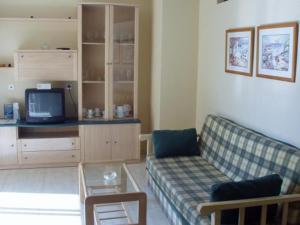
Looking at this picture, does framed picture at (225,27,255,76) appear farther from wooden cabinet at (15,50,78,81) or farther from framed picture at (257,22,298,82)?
wooden cabinet at (15,50,78,81)

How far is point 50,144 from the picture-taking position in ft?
15.7

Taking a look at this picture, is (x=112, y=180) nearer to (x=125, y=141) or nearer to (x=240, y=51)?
(x=125, y=141)

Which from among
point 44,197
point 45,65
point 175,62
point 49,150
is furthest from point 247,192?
point 45,65

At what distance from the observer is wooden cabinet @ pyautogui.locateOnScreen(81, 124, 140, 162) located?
16.0 ft

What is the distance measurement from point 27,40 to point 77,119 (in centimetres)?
120

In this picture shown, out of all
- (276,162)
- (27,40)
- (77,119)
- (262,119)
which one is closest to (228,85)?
(262,119)

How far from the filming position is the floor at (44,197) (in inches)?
137

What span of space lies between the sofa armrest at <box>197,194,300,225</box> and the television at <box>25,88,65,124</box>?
9.78ft

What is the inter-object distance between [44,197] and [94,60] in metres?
1.92

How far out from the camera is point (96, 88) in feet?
16.6

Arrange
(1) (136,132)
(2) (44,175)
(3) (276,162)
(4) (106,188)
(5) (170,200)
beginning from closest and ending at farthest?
1. (3) (276,162)
2. (5) (170,200)
3. (4) (106,188)
4. (2) (44,175)
5. (1) (136,132)

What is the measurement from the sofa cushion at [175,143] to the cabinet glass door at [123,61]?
1.21m

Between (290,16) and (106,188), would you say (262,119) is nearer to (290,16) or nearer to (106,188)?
(290,16)

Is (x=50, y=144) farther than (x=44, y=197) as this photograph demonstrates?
Yes
